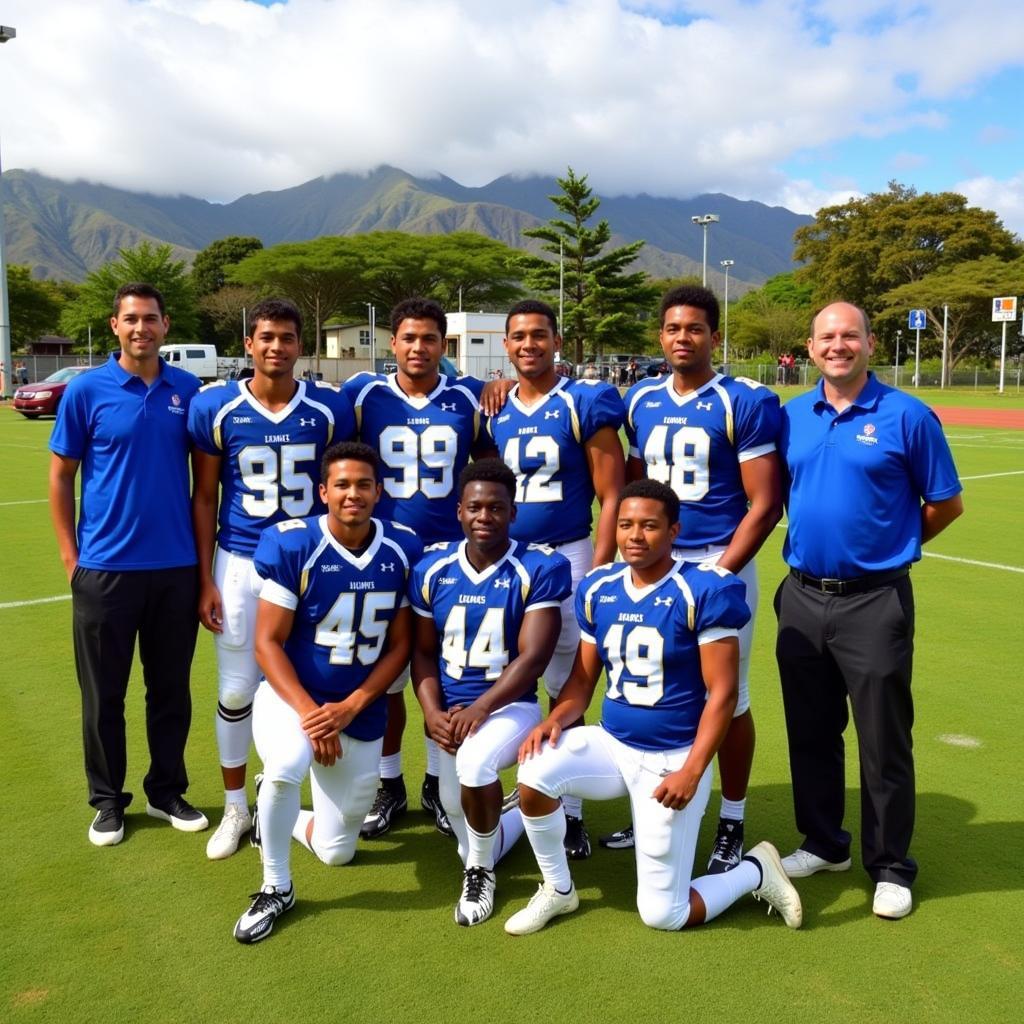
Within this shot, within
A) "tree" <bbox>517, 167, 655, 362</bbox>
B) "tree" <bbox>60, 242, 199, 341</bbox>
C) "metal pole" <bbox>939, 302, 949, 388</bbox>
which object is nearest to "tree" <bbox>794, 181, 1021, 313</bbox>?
"metal pole" <bbox>939, 302, 949, 388</bbox>

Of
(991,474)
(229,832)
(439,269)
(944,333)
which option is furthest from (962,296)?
(229,832)

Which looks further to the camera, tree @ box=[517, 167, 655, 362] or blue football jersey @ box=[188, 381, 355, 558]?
tree @ box=[517, 167, 655, 362]

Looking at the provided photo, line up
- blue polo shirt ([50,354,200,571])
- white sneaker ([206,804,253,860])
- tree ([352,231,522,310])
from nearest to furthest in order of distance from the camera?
white sneaker ([206,804,253,860]) → blue polo shirt ([50,354,200,571]) → tree ([352,231,522,310])

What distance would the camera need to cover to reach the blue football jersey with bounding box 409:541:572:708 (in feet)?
12.7

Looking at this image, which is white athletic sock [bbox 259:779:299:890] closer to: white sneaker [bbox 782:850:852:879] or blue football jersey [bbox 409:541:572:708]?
blue football jersey [bbox 409:541:572:708]

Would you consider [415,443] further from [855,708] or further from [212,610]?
[855,708]

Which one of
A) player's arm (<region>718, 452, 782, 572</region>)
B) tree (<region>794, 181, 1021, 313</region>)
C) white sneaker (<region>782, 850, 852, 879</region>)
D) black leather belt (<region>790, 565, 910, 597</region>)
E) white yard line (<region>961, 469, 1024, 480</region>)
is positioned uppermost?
tree (<region>794, 181, 1021, 313</region>)

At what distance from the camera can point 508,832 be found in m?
4.12

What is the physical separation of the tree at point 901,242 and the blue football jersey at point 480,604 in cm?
5451

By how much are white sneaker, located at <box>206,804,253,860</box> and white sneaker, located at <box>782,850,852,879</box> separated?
2239 millimetres

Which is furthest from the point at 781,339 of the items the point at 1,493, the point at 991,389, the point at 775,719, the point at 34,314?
the point at 775,719

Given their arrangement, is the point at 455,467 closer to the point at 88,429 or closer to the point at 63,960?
the point at 88,429

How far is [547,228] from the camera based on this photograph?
52969 mm

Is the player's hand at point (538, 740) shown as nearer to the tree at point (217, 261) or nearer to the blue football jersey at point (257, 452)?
the blue football jersey at point (257, 452)
